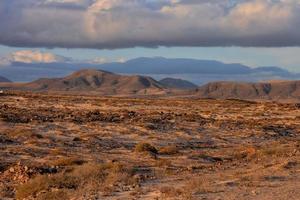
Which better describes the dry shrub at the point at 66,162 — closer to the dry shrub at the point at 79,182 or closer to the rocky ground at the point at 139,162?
the rocky ground at the point at 139,162

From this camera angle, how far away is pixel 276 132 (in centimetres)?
Answer: 5338

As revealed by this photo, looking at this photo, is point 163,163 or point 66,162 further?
point 163,163

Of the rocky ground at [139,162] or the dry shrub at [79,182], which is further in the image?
the rocky ground at [139,162]

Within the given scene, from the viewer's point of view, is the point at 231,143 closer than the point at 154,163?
No

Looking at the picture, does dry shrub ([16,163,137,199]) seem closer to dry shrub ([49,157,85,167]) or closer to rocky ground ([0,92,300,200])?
rocky ground ([0,92,300,200])

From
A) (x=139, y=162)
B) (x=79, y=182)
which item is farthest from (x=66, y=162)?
(x=79, y=182)

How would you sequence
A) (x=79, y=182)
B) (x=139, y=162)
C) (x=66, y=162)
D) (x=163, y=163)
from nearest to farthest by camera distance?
(x=79, y=182)
(x=66, y=162)
(x=163, y=163)
(x=139, y=162)

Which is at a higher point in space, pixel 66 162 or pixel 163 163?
pixel 66 162

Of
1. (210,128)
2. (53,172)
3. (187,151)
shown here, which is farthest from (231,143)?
(53,172)

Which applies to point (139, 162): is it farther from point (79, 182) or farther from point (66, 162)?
point (79, 182)

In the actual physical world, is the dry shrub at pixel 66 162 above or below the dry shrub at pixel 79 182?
below

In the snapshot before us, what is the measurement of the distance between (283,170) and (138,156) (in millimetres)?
8455

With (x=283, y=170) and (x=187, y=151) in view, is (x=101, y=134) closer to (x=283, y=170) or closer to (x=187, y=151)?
(x=187, y=151)

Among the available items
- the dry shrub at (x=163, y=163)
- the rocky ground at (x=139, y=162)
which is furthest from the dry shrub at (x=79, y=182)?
the dry shrub at (x=163, y=163)
